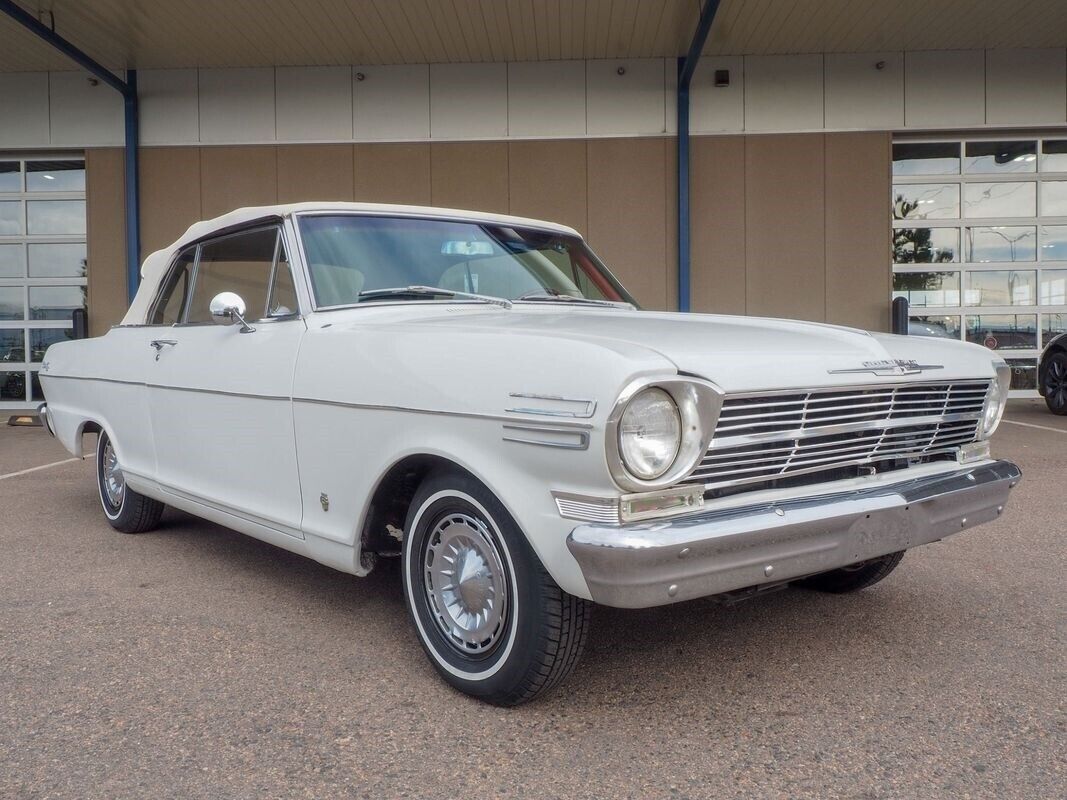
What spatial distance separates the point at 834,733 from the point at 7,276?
13.8 metres

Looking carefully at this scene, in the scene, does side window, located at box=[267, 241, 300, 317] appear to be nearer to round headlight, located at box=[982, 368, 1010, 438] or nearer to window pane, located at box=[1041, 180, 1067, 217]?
round headlight, located at box=[982, 368, 1010, 438]

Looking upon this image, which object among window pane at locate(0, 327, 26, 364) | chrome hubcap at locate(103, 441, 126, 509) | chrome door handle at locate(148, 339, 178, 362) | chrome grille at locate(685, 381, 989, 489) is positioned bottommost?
chrome hubcap at locate(103, 441, 126, 509)

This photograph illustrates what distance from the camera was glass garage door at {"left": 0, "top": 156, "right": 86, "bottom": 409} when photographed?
12.7 meters

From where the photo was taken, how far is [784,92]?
1192 centimetres

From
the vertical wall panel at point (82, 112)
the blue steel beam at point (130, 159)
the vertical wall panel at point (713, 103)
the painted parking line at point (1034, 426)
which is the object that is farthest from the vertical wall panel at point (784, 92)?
the vertical wall panel at point (82, 112)

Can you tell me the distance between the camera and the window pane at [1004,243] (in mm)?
12406

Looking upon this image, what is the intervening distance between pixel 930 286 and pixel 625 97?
5032 millimetres

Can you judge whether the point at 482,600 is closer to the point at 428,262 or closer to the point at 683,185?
the point at 428,262

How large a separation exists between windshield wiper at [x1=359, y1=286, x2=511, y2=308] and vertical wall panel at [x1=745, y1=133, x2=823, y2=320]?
362 inches

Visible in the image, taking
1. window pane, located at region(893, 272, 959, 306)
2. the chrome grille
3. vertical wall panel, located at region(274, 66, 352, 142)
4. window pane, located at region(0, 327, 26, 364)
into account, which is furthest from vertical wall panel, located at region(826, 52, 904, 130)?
window pane, located at region(0, 327, 26, 364)

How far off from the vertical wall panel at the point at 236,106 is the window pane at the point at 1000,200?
9813 millimetres

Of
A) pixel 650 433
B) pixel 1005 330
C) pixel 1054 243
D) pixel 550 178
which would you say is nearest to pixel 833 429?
pixel 650 433

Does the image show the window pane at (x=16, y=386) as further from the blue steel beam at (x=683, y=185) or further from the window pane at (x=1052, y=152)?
the window pane at (x=1052, y=152)

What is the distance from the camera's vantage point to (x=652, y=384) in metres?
2.09
